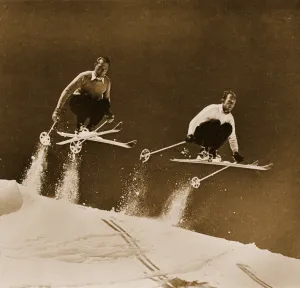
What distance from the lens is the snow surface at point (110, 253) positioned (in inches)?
90.0

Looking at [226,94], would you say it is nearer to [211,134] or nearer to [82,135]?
[211,134]

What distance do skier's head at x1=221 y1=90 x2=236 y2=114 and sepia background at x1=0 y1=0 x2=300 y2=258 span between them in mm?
28

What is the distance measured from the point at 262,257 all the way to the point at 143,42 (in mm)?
1337

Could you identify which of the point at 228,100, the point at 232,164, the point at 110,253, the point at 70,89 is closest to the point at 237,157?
the point at 232,164

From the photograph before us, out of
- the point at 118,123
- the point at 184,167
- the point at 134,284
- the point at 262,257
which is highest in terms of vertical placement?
the point at 118,123

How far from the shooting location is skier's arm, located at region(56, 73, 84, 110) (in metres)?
2.52

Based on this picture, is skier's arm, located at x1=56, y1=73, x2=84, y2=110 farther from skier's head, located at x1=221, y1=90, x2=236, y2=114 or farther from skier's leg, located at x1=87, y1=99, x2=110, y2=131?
skier's head, located at x1=221, y1=90, x2=236, y2=114

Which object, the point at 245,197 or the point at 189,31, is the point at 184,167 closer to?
the point at 245,197

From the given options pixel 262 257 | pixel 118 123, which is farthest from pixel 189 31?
pixel 262 257

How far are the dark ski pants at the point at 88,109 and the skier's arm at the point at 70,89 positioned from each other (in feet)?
0.11

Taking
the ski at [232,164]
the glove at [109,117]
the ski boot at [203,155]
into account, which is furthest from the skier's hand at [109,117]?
the ski boot at [203,155]

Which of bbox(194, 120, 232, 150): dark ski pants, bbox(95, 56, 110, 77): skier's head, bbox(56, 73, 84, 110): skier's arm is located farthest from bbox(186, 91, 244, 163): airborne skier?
bbox(56, 73, 84, 110): skier's arm

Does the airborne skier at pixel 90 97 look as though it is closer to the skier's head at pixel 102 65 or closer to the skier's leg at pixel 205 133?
the skier's head at pixel 102 65

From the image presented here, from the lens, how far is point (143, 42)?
2494 mm
